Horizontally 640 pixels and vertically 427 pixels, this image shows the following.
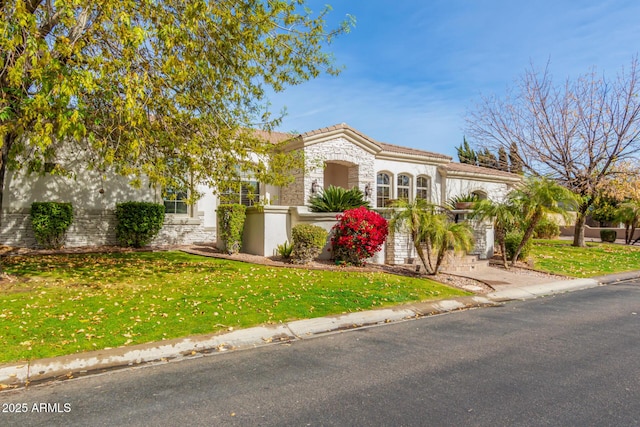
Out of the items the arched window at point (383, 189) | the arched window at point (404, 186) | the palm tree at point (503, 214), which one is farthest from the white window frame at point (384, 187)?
the palm tree at point (503, 214)

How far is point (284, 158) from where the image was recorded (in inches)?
400

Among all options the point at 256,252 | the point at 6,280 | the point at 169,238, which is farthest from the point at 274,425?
the point at 169,238

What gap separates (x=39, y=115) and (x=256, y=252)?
8.68 meters

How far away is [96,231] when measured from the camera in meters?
14.8

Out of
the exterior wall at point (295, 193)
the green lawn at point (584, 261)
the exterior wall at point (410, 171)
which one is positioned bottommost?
the green lawn at point (584, 261)

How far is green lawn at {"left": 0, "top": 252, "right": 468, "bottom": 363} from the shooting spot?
573cm

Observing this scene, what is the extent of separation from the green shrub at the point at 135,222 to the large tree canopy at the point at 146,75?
3.84 metres

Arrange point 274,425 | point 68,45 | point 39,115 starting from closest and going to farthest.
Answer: point 274,425, point 39,115, point 68,45

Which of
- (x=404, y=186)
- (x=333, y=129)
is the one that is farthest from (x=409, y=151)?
(x=333, y=129)

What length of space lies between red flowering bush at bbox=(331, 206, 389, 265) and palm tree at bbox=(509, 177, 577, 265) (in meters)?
5.32

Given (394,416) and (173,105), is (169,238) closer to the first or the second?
(173,105)

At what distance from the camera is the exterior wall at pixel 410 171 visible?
1989 centimetres

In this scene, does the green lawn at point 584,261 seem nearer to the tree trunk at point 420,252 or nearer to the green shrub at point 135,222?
the tree trunk at point 420,252

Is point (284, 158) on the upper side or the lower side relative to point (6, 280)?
upper
